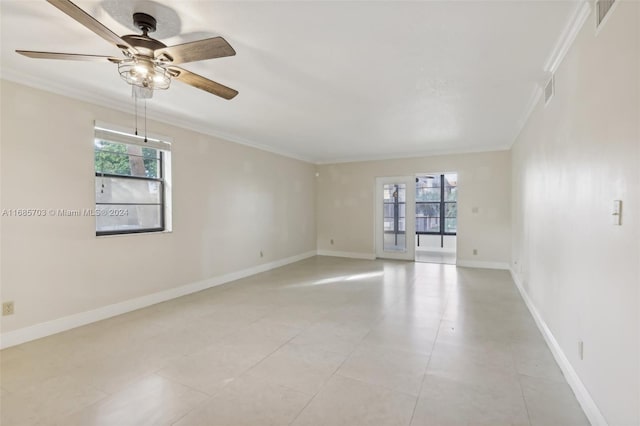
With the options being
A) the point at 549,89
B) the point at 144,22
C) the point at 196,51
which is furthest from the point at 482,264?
the point at 144,22

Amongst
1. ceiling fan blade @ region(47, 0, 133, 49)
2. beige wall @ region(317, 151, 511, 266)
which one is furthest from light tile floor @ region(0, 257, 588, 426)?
beige wall @ region(317, 151, 511, 266)

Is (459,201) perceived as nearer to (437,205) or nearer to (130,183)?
(437,205)

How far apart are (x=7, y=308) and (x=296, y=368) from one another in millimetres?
2764

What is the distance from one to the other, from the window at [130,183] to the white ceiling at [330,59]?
0.45 m

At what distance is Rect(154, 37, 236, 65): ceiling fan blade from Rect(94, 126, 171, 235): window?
A: 211 cm

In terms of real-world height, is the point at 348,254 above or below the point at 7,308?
below

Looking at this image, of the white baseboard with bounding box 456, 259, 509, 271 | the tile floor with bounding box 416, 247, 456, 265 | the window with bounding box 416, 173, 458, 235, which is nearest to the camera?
the white baseboard with bounding box 456, 259, 509, 271

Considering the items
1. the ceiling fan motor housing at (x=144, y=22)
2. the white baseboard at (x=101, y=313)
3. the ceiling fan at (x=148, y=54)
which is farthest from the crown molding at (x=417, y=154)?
the ceiling fan motor housing at (x=144, y=22)

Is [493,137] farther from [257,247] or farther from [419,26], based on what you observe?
[257,247]

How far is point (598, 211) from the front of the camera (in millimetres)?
1776

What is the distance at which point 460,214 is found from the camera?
21.7ft

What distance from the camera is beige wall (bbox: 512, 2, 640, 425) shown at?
141cm

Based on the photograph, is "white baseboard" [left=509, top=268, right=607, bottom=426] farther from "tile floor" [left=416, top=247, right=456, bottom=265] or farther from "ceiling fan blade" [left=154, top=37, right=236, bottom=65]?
"tile floor" [left=416, top=247, right=456, bottom=265]

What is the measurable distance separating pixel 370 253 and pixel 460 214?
2.22m
